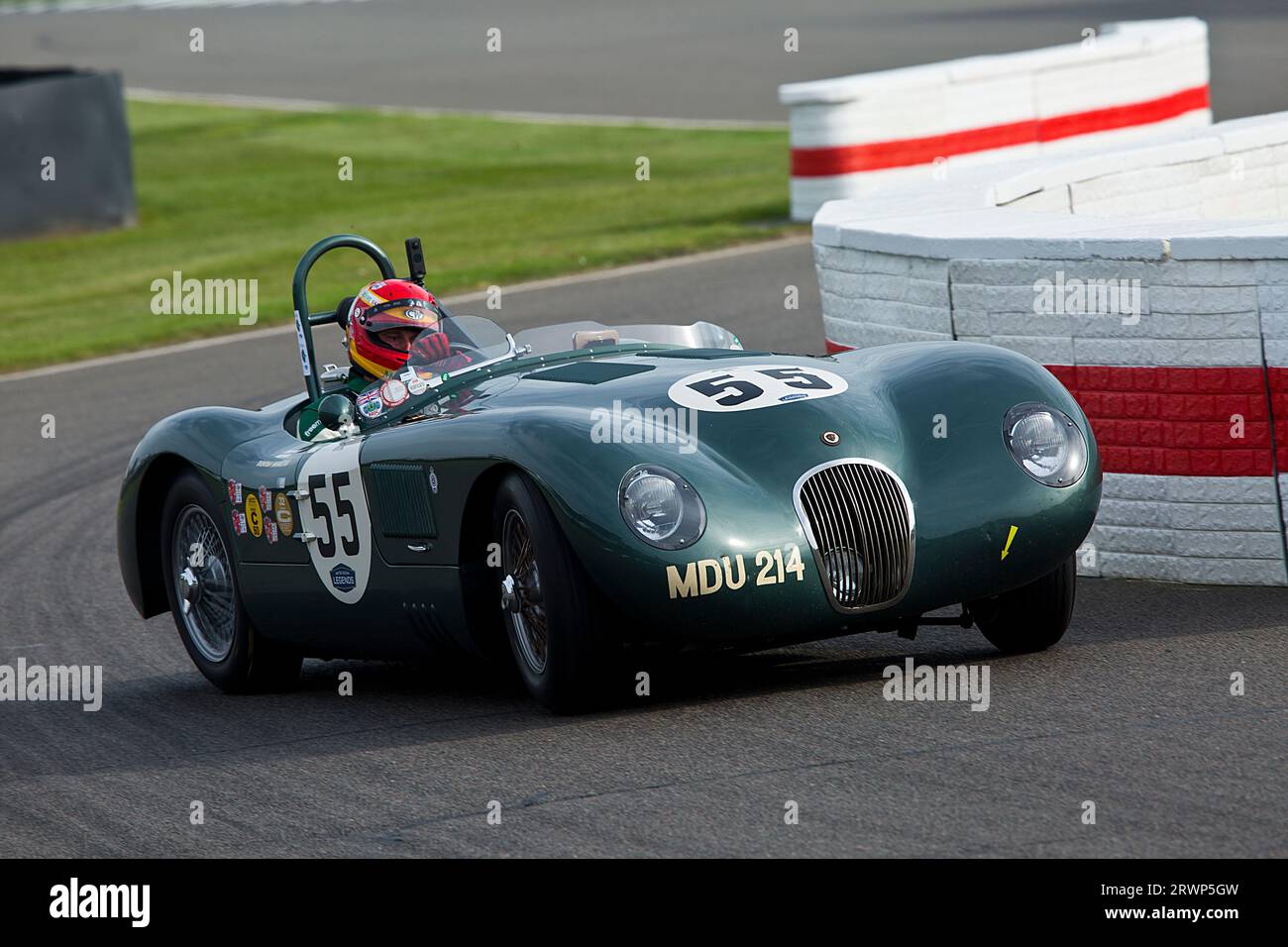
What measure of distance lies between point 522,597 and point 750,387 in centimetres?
93

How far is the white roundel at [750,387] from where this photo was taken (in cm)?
662

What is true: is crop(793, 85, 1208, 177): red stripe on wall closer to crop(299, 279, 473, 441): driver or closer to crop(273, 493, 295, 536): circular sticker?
crop(299, 279, 473, 441): driver

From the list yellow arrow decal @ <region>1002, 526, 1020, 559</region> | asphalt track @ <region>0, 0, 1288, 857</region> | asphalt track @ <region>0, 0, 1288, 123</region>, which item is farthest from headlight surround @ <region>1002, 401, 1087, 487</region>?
asphalt track @ <region>0, 0, 1288, 123</region>

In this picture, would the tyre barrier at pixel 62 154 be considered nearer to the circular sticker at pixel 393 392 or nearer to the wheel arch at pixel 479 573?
the circular sticker at pixel 393 392

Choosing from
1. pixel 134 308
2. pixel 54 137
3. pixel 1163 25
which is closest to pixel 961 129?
pixel 1163 25

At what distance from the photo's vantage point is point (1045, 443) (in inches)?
265

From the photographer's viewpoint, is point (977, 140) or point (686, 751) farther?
point (977, 140)

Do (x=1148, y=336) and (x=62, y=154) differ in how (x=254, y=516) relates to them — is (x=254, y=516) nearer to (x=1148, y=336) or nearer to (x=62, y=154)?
(x=1148, y=336)

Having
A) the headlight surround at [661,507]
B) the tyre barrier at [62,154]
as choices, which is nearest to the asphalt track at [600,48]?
the tyre barrier at [62,154]

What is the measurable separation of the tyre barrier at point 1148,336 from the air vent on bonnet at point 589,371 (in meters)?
1.96

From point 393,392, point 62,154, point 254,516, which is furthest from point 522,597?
A: point 62,154

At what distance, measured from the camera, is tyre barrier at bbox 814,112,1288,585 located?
7.86m
